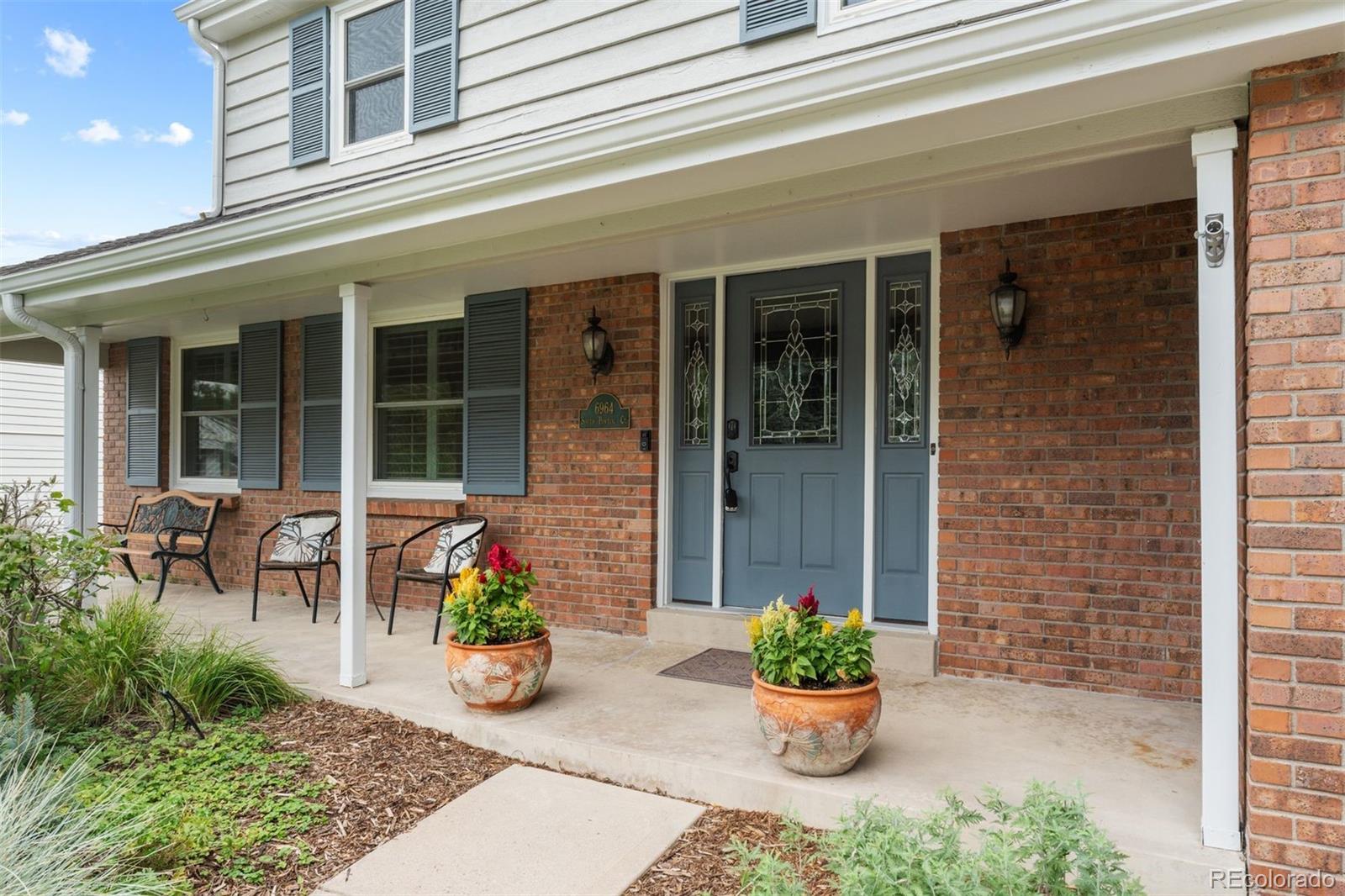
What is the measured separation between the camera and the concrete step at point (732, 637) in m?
3.94

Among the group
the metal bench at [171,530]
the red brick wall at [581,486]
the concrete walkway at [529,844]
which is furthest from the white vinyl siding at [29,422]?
the concrete walkway at [529,844]

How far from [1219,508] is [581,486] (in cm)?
356

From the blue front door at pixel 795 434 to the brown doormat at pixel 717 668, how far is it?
397mm

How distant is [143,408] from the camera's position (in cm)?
729

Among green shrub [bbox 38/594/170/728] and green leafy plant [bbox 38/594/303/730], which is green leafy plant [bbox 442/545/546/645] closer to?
green leafy plant [bbox 38/594/303/730]

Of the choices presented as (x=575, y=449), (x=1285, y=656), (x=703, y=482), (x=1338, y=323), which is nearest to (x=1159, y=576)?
(x=1285, y=656)

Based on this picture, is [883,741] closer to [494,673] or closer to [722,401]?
[494,673]

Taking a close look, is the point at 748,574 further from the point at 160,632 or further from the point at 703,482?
the point at 160,632

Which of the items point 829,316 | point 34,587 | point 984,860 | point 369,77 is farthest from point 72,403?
point 984,860

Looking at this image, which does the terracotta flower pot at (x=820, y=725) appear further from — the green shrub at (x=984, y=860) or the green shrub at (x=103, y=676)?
the green shrub at (x=103, y=676)

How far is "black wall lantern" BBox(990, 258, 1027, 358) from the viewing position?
3691mm

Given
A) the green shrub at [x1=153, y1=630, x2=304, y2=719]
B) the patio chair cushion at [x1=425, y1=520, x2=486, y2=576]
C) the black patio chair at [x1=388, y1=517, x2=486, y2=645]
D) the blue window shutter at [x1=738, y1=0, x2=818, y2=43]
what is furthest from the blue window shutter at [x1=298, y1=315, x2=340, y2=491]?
the blue window shutter at [x1=738, y1=0, x2=818, y2=43]

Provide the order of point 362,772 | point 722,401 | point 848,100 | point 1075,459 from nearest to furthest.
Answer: point 848,100 < point 362,772 < point 1075,459 < point 722,401

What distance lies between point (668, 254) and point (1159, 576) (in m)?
2.90
